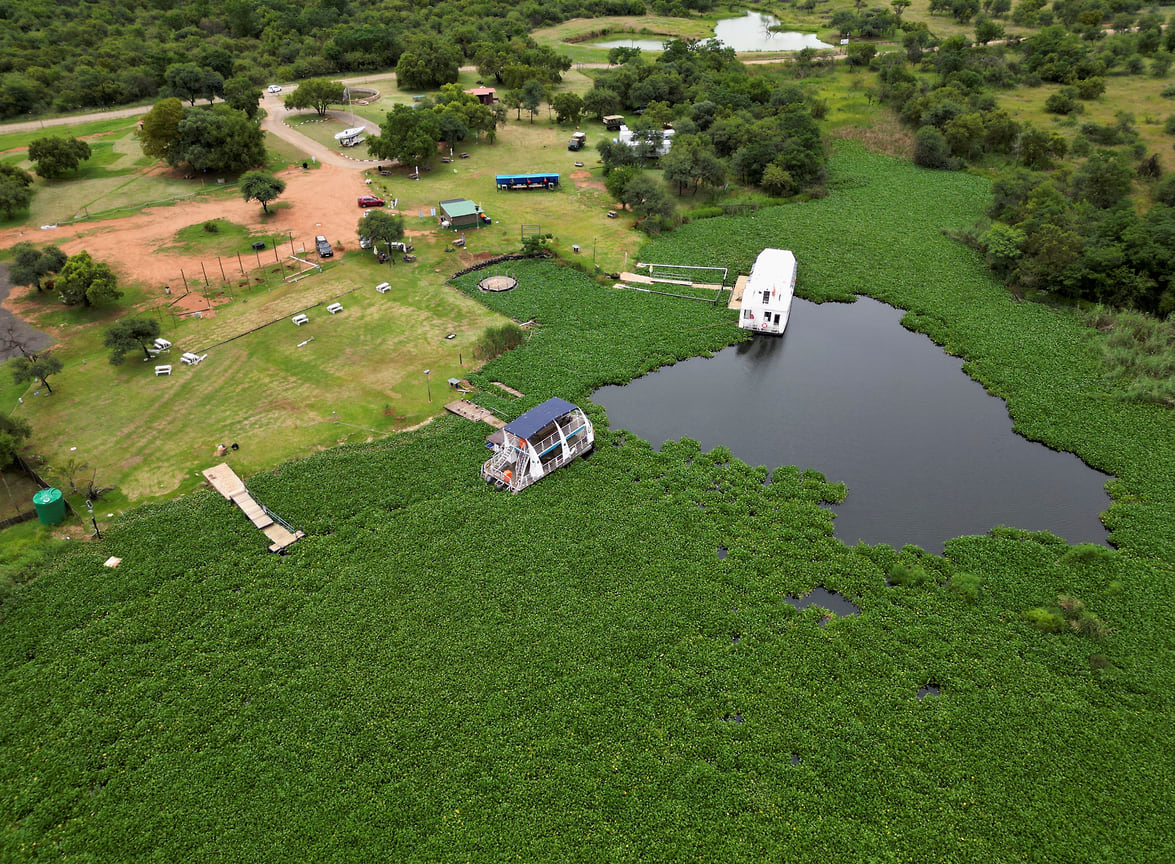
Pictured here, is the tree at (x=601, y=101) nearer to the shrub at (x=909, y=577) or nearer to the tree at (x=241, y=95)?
the tree at (x=241, y=95)

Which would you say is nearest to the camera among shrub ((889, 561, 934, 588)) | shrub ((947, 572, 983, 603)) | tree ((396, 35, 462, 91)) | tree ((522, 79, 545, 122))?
shrub ((947, 572, 983, 603))

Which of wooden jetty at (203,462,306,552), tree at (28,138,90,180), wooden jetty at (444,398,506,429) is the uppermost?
tree at (28,138,90,180)

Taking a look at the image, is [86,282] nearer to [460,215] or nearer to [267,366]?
[267,366]

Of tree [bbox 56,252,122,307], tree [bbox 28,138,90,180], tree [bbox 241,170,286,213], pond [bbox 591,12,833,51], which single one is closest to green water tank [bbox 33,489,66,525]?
tree [bbox 56,252,122,307]

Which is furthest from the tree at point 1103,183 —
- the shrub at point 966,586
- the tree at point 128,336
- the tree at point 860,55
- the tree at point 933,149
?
the tree at point 128,336

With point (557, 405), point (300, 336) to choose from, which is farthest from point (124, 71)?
point (557, 405)

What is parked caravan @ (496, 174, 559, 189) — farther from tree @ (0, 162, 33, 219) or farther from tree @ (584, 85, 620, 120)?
tree @ (0, 162, 33, 219)

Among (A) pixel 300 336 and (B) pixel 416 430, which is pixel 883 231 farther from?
(A) pixel 300 336
